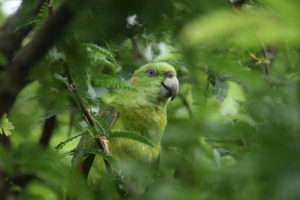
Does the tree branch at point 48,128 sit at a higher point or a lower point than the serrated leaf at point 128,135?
lower

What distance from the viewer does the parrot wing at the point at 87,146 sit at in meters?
1.86

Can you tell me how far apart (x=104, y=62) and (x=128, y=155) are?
3.89ft

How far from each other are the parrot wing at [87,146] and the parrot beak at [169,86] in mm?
507

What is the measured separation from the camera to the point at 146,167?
3.48ft

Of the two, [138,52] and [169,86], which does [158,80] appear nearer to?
[169,86]

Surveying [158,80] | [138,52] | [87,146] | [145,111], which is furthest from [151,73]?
[87,146]

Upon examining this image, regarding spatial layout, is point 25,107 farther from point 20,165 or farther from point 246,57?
point 20,165

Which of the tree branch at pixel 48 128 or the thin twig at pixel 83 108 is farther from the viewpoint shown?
the tree branch at pixel 48 128

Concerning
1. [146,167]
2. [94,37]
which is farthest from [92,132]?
[94,37]

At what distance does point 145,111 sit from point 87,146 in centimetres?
71

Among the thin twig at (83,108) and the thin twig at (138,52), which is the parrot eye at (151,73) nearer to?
the thin twig at (138,52)

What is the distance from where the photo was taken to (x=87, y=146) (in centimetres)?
258

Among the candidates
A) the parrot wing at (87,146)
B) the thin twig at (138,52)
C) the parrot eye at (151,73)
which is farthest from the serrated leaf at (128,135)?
the thin twig at (138,52)

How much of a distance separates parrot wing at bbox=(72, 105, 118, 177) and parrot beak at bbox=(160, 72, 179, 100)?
507 mm
